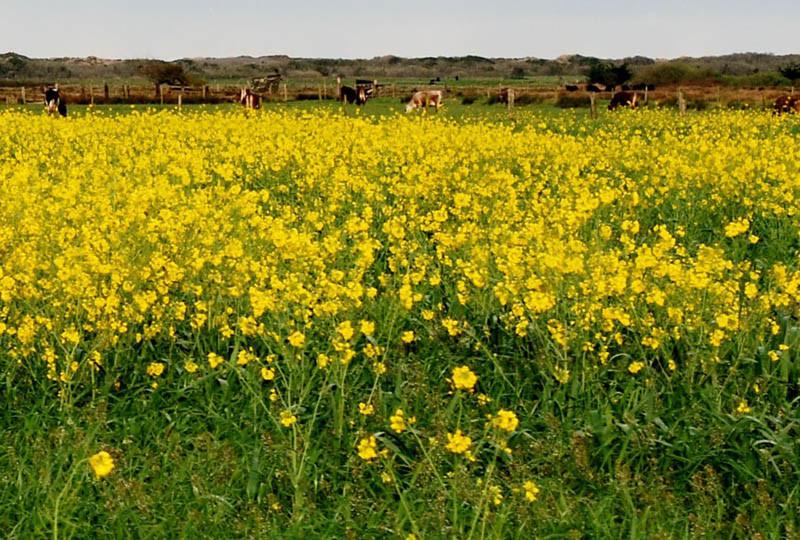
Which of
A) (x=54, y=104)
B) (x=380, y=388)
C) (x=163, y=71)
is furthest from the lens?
(x=163, y=71)

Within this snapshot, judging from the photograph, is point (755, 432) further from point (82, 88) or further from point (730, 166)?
point (82, 88)

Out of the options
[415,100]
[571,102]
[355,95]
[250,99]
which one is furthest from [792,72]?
[250,99]

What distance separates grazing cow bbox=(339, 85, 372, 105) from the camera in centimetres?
3984

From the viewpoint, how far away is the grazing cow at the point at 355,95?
131 feet

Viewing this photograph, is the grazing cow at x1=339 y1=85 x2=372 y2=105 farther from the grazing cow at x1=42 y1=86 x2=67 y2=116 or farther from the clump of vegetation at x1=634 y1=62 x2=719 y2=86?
the clump of vegetation at x1=634 y1=62 x2=719 y2=86

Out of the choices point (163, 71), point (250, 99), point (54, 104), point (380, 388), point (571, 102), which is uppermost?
point (163, 71)

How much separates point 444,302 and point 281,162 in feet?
19.4

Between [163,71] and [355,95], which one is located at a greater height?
[163,71]

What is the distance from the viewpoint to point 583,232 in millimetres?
7117

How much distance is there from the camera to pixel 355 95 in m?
42.9

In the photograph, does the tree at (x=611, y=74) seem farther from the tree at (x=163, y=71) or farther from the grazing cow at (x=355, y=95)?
the tree at (x=163, y=71)

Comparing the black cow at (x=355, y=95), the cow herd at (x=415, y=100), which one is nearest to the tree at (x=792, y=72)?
the cow herd at (x=415, y=100)

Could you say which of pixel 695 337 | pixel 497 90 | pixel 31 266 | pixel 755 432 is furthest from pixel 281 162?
pixel 497 90

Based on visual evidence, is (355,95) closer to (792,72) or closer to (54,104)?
(54,104)
